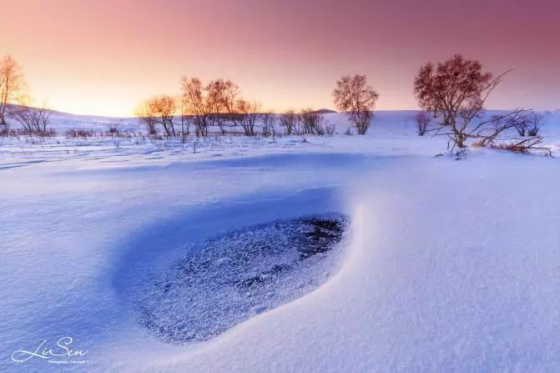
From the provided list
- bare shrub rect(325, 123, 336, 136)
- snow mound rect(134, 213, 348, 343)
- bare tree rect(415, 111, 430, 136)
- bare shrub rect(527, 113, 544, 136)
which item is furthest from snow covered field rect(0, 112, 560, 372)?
bare tree rect(415, 111, 430, 136)

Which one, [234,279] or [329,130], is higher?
[329,130]

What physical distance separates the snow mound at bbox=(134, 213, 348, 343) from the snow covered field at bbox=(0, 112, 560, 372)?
0.12 m

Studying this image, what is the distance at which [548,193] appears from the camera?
2.68 meters

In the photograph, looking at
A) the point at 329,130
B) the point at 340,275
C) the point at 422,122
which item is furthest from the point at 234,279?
the point at 422,122

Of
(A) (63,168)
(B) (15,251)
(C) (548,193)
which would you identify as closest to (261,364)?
(B) (15,251)

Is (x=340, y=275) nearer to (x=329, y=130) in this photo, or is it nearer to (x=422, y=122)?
(x=329, y=130)

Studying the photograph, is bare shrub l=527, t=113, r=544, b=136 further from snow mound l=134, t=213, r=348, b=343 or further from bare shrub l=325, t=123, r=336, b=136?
bare shrub l=325, t=123, r=336, b=136

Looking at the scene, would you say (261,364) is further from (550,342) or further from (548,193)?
(548,193)

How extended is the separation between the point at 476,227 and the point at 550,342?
1.32 meters
